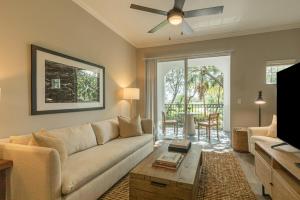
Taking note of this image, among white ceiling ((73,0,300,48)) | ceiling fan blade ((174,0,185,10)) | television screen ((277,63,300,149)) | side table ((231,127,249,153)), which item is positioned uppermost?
white ceiling ((73,0,300,48))

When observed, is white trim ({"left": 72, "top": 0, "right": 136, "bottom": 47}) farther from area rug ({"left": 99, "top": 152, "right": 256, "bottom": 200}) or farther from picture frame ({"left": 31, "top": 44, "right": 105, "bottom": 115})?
area rug ({"left": 99, "top": 152, "right": 256, "bottom": 200})

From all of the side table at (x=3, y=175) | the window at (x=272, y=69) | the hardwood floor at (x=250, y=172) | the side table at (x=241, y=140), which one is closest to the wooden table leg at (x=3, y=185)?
Result: the side table at (x=3, y=175)

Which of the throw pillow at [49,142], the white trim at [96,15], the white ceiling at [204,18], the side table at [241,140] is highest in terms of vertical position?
the white ceiling at [204,18]

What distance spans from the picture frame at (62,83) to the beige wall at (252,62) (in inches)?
118

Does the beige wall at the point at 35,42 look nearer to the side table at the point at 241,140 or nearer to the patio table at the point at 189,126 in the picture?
the patio table at the point at 189,126

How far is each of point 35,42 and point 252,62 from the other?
4388 mm

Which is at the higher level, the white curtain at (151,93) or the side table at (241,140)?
the white curtain at (151,93)

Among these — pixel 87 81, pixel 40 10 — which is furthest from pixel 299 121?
pixel 40 10

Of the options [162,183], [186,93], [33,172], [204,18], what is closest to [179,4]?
[204,18]

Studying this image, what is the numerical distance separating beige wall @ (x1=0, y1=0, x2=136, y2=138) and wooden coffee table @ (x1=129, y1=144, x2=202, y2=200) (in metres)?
1.52

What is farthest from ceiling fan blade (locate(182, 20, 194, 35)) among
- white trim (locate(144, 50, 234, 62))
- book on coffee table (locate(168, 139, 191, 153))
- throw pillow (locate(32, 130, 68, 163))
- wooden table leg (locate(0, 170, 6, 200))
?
wooden table leg (locate(0, 170, 6, 200))

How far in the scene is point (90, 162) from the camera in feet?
6.64

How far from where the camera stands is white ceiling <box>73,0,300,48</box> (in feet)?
9.98

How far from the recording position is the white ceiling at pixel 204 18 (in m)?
3.04
